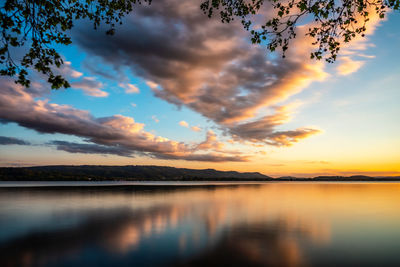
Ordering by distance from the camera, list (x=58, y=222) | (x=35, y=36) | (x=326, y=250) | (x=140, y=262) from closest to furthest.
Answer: (x=35, y=36) → (x=140, y=262) → (x=326, y=250) → (x=58, y=222)

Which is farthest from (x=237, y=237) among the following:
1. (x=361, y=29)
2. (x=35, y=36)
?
(x=35, y=36)

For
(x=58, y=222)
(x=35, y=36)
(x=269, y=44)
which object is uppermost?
(x=269, y=44)

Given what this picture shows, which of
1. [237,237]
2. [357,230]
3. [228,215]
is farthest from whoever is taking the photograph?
[228,215]

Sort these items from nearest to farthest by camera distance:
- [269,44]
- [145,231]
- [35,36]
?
[35,36]
[269,44]
[145,231]

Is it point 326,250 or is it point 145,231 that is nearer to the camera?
point 326,250

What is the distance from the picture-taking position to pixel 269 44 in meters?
11.9

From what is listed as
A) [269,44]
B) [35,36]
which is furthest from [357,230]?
[35,36]

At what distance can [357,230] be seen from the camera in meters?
23.5

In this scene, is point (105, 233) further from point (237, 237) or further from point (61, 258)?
point (237, 237)

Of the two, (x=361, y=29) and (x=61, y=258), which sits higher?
(x=361, y=29)

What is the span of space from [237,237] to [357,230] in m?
12.3

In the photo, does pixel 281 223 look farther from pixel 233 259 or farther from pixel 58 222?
pixel 58 222

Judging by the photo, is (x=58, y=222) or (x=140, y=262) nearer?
(x=140, y=262)

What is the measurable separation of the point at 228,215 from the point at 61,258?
66.2ft
